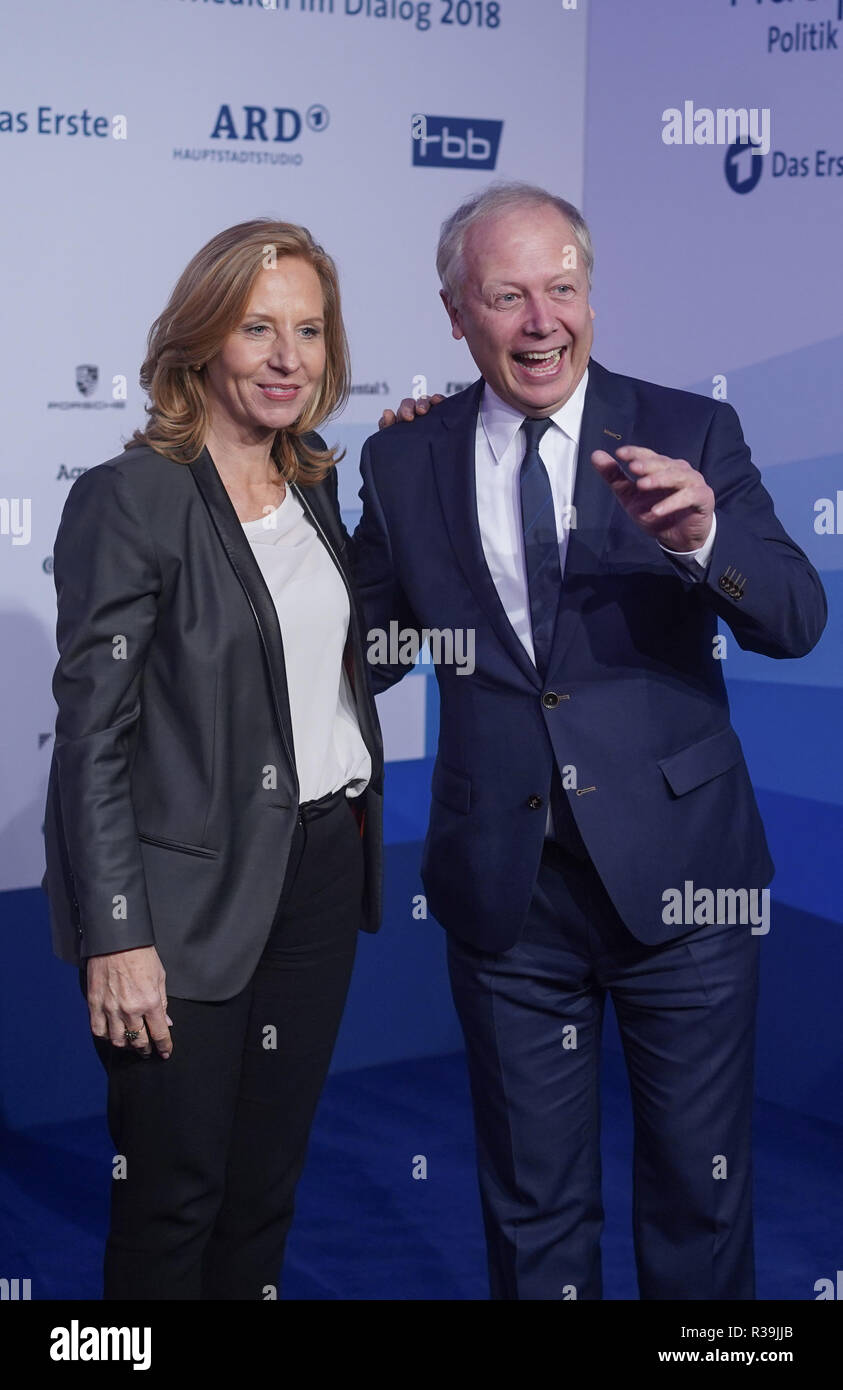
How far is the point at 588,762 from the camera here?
7.11ft

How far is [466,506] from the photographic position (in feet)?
7.36

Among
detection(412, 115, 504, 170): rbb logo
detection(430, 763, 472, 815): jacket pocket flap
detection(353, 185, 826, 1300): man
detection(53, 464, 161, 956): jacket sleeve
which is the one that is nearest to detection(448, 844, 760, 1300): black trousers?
detection(353, 185, 826, 1300): man

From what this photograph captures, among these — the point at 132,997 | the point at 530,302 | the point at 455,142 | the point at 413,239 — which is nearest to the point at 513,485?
the point at 530,302

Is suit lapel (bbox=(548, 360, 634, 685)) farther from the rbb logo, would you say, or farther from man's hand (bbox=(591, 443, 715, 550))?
the rbb logo

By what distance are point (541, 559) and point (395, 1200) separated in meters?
1.89

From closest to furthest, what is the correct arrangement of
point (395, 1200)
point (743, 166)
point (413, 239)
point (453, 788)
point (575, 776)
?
point (575, 776) < point (453, 788) < point (395, 1200) < point (743, 166) < point (413, 239)

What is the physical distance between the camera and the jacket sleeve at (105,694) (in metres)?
2.00

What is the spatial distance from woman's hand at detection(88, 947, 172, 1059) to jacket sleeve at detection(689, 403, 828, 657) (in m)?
0.88

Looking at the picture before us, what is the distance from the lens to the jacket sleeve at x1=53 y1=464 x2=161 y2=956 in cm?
200

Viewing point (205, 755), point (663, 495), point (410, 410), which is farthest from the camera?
point (410, 410)

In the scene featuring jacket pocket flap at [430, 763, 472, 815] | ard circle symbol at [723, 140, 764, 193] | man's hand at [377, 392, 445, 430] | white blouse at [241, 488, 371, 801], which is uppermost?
ard circle symbol at [723, 140, 764, 193]

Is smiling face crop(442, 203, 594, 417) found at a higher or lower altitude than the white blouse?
higher

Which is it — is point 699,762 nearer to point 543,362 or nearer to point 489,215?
point 543,362
